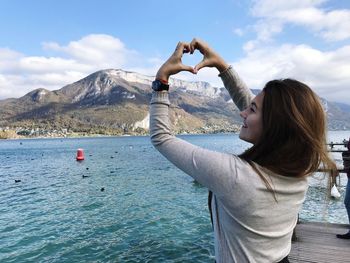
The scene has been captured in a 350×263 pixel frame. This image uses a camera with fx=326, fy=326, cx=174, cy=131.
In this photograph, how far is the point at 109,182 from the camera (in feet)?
116

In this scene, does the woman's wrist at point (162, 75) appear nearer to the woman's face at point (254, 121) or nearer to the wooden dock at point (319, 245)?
the woman's face at point (254, 121)

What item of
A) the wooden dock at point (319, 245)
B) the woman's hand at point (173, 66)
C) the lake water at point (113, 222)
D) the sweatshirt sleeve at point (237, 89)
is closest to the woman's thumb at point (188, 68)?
the woman's hand at point (173, 66)

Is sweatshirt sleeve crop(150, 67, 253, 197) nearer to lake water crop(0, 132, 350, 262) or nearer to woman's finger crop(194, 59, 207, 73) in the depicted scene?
woman's finger crop(194, 59, 207, 73)

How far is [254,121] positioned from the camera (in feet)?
6.74

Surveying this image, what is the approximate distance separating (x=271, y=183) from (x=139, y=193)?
26.8 m

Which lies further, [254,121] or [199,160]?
[254,121]

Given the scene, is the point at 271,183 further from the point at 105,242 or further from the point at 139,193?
the point at 139,193

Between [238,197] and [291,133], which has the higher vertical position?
[291,133]

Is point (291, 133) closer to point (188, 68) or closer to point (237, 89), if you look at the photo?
point (188, 68)

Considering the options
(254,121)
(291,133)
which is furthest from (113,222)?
(291,133)

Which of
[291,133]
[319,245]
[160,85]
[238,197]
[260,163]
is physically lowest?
[319,245]

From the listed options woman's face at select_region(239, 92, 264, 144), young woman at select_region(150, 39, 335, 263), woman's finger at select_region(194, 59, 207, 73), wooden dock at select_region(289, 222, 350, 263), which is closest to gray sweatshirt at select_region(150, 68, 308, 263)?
young woman at select_region(150, 39, 335, 263)

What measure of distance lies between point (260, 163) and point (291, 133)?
253 mm

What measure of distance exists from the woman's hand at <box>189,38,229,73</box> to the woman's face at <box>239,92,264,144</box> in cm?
48
